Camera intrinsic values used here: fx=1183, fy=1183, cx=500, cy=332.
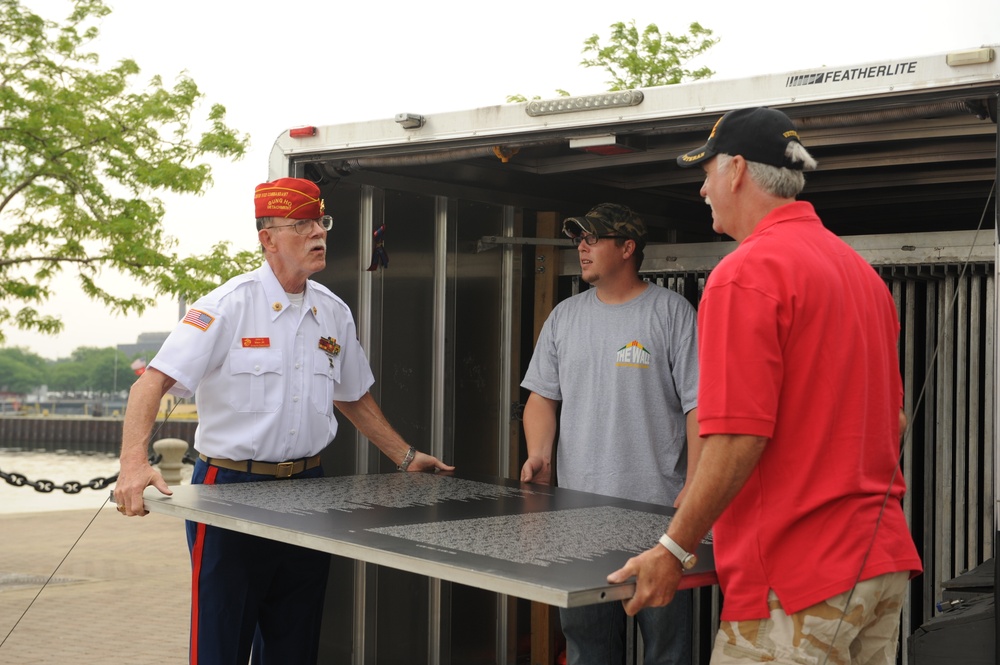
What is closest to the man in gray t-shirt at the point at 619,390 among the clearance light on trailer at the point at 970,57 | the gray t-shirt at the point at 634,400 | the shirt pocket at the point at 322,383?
the gray t-shirt at the point at 634,400

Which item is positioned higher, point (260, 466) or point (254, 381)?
point (254, 381)

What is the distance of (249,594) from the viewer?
3.98 meters

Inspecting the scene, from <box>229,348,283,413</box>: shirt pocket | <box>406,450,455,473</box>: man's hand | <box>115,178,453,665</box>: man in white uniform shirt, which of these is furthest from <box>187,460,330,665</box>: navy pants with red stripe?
<box>406,450,455,473</box>: man's hand

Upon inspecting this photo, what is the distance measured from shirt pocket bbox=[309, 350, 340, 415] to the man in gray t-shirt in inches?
31.3

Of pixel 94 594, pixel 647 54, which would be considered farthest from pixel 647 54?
pixel 94 594

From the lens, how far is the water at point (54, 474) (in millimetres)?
18516

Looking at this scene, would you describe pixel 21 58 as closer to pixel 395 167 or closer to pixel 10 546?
pixel 10 546

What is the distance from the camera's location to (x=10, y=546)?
482 inches

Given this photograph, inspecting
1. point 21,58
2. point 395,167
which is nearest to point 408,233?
point 395,167

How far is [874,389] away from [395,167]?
9.93 feet

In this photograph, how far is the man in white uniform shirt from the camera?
3875 mm

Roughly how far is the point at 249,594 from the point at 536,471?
117 centimetres

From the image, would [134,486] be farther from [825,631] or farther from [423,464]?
[825,631]

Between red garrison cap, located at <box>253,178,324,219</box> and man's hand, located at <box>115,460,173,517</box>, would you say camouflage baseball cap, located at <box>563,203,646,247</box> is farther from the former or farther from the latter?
man's hand, located at <box>115,460,173,517</box>
